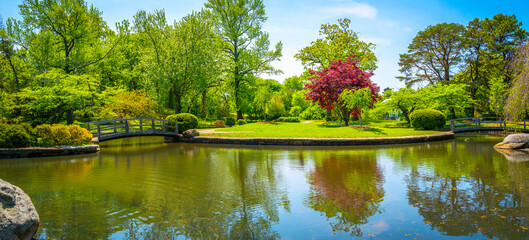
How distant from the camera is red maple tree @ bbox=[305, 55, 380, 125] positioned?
24766 millimetres

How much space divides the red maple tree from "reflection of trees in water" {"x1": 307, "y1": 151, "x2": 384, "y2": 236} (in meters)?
13.7

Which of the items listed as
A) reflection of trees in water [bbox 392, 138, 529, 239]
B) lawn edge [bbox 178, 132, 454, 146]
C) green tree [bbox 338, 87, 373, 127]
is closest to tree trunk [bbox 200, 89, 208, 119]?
lawn edge [bbox 178, 132, 454, 146]

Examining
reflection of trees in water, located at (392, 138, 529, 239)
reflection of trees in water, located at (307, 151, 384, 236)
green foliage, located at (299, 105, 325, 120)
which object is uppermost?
green foliage, located at (299, 105, 325, 120)

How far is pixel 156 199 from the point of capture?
7.04 metres

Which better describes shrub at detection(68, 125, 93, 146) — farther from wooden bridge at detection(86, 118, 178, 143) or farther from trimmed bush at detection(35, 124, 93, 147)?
wooden bridge at detection(86, 118, 178, 143)

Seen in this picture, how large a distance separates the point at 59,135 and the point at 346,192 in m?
14.9

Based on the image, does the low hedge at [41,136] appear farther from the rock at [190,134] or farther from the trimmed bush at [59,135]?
the rock at [190,134]

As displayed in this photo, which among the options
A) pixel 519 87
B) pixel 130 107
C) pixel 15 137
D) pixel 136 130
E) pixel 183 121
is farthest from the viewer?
pixel 130 107

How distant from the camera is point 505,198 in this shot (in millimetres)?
6668

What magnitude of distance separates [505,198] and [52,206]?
924 centimetres

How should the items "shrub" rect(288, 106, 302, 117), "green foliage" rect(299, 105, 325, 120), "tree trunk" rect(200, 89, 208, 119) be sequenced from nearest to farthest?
"tree trunk" rect(200, 89, 208, 119) → "green foliage" rect(299, 105, 325, 120) → "shrub" rect(288, 106, 302, 117)

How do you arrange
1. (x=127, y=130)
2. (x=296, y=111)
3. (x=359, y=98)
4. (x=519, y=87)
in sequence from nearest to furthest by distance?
1. (x=519, y=87)
2. (x=127, y=130)
3. (x=359, y=98)
4. (x=296, y=111)

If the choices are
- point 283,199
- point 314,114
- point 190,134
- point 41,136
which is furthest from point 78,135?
point 314,114

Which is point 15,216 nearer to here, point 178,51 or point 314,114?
point 178,51
